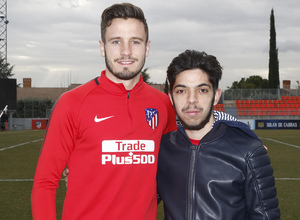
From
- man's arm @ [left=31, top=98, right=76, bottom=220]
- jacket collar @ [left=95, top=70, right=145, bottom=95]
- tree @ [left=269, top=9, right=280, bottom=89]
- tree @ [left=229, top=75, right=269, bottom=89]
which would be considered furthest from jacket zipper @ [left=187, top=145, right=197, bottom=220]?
tree @ [left=229, top=75, right=269, bottom=89]

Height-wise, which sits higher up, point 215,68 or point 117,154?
point 215,68

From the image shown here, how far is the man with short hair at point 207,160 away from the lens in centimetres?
224

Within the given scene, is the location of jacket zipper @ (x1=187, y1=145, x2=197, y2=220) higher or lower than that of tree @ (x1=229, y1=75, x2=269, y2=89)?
lower

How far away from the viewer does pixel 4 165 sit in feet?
34.5

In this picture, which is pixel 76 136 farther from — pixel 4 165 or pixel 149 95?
pixel 4 165

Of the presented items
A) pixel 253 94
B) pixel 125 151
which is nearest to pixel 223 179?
pixel 125 151

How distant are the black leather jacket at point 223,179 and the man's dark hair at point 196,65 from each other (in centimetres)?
33

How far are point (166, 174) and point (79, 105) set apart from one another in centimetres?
72

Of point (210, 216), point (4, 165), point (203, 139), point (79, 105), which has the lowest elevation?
point (4, 165)

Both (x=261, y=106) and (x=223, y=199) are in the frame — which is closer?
(x=223, y=199)

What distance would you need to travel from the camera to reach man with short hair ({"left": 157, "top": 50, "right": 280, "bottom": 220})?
2.24 meters

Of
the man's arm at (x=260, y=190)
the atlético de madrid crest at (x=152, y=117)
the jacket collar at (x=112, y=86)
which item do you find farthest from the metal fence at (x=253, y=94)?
the man's arm at (x=260, y=190)

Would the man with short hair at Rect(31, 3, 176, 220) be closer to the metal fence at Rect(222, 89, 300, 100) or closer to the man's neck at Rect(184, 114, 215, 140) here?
the man's neck at Rect(184, 114, 215, 140)

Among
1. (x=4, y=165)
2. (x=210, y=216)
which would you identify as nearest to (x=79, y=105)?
(x=210, y=216)
